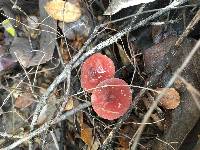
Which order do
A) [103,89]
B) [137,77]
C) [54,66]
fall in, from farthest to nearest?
1. [54,66]
2. [137,77]
3. [103,89]

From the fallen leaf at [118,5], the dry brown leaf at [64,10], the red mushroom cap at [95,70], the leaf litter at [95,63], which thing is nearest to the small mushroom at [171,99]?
the leaf litter at [95,63]

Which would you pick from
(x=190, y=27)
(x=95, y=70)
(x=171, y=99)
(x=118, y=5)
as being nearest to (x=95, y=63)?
(x=95, y=70)

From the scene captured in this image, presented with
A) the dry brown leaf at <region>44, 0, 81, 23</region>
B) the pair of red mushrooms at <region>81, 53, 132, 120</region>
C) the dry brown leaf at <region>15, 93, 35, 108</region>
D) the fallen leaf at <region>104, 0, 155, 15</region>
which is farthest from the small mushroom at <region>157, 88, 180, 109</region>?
the dry brown leaf at <region>15, 93, 35, 108</region>

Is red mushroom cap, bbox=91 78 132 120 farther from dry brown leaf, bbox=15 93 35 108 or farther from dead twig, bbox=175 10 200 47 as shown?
dry brown leaf, bbox=15 93 35 108

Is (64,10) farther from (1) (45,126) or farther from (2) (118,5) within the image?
(1) (45,126)

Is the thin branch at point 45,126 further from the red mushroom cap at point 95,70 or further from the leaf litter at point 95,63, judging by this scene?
Answer: the red mushroom cap at point 95,70

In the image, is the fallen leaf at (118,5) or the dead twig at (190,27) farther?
the fallen leaf at (118,5)

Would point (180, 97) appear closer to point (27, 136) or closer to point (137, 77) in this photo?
point (137, 77)

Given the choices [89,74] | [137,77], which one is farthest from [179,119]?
[89,74]
